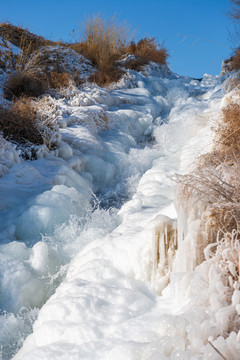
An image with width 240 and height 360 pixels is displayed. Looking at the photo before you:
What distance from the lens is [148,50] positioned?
38.9ft

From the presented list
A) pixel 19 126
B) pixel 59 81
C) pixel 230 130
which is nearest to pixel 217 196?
pixel 230 130

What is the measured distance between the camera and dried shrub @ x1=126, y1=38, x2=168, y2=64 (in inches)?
464

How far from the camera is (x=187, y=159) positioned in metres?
4.58

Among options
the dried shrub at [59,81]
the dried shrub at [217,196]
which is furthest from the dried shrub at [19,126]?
the dried shrub at [217,196]

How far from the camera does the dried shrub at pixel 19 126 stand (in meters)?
4.49

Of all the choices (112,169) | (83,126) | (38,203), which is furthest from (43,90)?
(38,203)

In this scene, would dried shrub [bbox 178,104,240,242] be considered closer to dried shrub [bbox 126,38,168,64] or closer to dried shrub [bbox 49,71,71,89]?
dried shrub [bbox 49,71,71,89]

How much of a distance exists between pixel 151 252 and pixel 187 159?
111 inches

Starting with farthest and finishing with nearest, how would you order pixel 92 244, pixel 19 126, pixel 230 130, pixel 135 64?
1. pixel 135 64
2. pixel 19 126
3. pixel 230 130
4. pixel 92 244

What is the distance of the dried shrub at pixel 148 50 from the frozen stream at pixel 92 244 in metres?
5.96

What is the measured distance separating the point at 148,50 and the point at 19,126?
8.70 meters

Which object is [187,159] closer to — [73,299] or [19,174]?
[19,174]

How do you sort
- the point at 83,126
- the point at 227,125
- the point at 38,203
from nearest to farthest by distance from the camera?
the point at 38,203
the point at 227,125
the point at 83,126

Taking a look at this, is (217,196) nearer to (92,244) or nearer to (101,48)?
(92,244)
